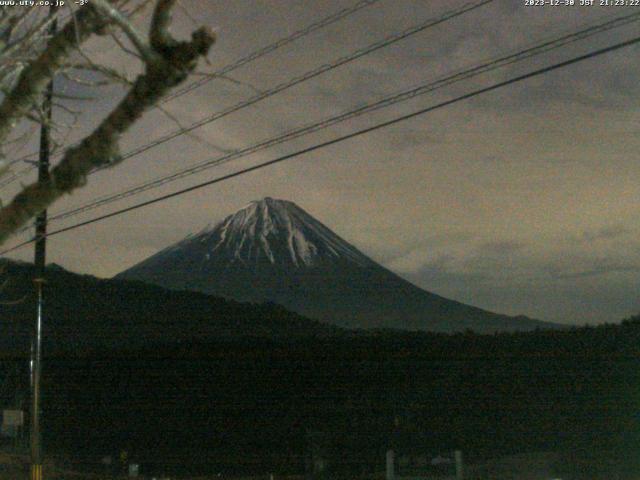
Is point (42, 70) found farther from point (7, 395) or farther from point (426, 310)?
point (426, 310)

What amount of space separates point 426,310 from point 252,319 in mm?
72725

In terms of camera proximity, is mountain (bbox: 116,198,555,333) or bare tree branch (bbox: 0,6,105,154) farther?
mountain (bbox: 116,198,555,333)

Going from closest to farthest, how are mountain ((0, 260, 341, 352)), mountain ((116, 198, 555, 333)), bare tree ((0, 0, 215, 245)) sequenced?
1. bare tree ((0, 0, 215, 245))
2. mountain ((0, 260, 341, 352))
3. mountain ((116, 198, 555, 333))

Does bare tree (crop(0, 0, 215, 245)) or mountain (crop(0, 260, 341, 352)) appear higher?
mountain (crop(0, 260, 341, 352))

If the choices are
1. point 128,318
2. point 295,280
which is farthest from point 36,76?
point 295,280

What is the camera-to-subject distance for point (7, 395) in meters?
45.8

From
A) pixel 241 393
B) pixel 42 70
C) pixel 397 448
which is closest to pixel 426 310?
pixel 241 393

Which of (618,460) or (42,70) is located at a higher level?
(42,70)

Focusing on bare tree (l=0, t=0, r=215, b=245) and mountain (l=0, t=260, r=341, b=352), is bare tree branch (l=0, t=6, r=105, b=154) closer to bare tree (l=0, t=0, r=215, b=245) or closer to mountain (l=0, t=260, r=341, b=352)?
bare tree (l=0, t=0, r=215, b=245)

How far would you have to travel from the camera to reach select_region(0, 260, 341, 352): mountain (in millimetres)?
72438

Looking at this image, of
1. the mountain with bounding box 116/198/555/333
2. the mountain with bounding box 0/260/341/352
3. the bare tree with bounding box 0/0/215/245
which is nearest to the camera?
the bare tree with bounding box 0/0/215/245

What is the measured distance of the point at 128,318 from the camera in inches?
3300

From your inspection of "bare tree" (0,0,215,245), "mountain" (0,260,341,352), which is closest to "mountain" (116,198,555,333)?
"mountain" (0,260,341,352)

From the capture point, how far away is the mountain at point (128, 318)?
72438 millimetres
